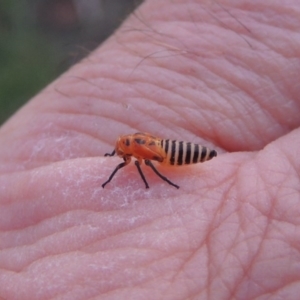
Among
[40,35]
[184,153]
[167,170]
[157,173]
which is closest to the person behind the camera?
[184,153]

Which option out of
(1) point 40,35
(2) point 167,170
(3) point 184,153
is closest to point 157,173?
(2) point 167,170

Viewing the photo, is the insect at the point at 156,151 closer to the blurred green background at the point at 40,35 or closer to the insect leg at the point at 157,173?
the insect leg at the point at 157,173

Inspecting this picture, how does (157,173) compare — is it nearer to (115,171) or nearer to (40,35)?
(115,171)

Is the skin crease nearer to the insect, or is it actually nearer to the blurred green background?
the insect

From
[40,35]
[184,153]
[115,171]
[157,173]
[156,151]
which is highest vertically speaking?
[184,153]

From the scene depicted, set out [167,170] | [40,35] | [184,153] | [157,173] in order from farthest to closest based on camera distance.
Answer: [40,35], [167,170], [157,173], [184,153]

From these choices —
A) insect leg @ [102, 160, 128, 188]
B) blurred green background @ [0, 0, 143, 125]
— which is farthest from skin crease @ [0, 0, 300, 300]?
blurred green background @ [0, 0, 143, 125]

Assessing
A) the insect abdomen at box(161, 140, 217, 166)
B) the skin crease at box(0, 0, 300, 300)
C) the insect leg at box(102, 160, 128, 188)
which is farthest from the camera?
the insect leg at box(102, 160, 128, 188)

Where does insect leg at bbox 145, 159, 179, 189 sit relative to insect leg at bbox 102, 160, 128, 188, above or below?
above
